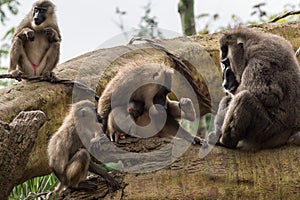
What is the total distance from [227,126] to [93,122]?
155 centimetres

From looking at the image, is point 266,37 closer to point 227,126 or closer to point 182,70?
point 227,126

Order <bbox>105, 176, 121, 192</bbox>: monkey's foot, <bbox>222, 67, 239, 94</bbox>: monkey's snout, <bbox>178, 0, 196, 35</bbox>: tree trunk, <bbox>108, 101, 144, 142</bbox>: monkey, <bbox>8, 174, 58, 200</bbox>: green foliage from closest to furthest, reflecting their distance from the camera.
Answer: <bbox>105, 176, 121, 192</bbox>: monkey's foot → <bbox>222, 67, 239, 94</bbox>: monkey's snout → <bbox>108, 101, 144, 142</bbox>: monkey → <bbox>8, 174, 58, 200</bbox>: green foliage → <bbox>178, 0, 196, 35</bbox>: tree trunk

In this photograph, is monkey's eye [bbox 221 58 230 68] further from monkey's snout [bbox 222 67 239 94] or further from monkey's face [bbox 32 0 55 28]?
monkey's face [bbox 32 0 55 28]

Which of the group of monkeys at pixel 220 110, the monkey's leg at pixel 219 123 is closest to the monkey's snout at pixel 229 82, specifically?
the group of monkeys at pixel 220 110

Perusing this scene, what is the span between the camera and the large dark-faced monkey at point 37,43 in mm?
7820

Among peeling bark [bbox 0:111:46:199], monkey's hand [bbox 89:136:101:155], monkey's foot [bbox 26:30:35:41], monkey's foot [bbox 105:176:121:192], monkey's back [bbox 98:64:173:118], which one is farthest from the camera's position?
monkey's foot [bbox 26:30:35:41]

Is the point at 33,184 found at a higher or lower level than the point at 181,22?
lower

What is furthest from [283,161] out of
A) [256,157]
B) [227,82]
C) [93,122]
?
[93,122]

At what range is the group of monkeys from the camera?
548 cm

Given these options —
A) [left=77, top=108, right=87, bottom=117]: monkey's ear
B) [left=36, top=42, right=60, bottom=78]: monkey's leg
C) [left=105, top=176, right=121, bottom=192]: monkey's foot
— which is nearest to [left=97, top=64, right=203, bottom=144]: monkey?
[left=77, top=108, right=87, bottom=117]: monkey's ear

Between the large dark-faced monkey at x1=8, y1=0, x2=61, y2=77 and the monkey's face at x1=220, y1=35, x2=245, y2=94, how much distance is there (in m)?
2.82

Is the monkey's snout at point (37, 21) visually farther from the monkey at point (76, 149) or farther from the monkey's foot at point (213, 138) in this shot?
the monkey's foot at point (213, 138)

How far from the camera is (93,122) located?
20.0 feet

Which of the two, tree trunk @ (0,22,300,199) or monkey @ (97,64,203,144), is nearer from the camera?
tree trunk @ (0,22,300,199)
